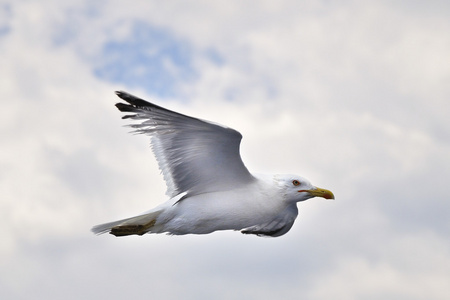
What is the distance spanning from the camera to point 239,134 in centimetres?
1507

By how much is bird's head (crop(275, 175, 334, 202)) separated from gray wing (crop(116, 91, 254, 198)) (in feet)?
2.49

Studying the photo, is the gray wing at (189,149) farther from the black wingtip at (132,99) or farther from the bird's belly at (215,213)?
the bird's belly at (215,213)

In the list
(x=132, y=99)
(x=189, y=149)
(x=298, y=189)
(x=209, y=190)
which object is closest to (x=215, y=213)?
(x=209, y=190)

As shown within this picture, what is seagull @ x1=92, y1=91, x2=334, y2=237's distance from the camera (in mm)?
15531

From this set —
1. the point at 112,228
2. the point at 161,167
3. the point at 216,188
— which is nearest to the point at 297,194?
the point at 216,188

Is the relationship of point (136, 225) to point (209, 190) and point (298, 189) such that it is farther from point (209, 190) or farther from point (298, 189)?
point (298, 189)

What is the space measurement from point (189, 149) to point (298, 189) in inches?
107

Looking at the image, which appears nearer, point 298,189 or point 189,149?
point 189,149

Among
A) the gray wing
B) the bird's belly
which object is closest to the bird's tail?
the bird's belly

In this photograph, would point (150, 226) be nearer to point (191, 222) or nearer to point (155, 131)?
point (191, 222)

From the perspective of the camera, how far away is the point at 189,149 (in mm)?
15633

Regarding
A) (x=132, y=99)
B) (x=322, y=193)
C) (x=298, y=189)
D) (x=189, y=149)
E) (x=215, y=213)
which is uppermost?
(x=132, y=99)

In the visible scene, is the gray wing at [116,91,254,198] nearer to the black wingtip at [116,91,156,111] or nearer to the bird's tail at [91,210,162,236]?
the black wingtip at [116,91,156,111]

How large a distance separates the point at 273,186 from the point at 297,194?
0.61 m
